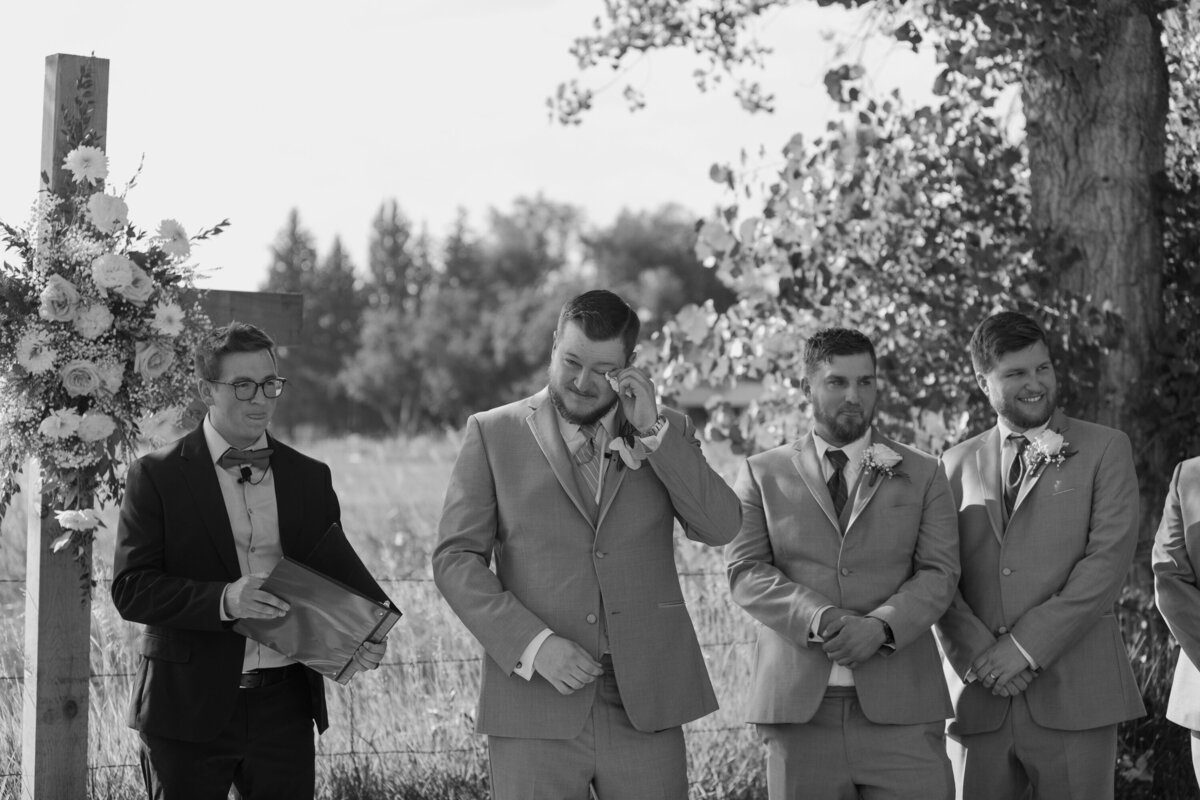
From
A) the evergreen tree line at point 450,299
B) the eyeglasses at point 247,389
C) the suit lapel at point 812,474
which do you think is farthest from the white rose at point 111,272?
the evergreen tree line at point 450,299

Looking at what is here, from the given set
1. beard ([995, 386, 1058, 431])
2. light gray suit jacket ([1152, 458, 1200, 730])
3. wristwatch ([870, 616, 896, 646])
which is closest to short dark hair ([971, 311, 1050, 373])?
beard ([995, 386, 1058, 431])

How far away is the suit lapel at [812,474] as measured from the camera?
4.49 meters

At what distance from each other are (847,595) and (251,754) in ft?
6.21

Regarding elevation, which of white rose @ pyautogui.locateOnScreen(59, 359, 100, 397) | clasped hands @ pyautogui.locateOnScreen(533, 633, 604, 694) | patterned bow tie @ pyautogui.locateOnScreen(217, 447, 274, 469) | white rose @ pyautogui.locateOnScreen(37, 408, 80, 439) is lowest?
clasped hands @ pyautogui.locateOnScreen(533, 633, 604, 694)

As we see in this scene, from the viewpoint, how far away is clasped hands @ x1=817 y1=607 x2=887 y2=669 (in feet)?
13.8

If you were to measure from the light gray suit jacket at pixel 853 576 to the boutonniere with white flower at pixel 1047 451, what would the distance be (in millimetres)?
357

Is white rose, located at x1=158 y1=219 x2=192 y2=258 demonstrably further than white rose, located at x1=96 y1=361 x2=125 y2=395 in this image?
Yes

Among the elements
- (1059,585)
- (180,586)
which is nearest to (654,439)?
(180,586)

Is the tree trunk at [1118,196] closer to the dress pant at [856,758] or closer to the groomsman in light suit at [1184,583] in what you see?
the groomsman in light suit at [1184,583]

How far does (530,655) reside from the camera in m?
3.83

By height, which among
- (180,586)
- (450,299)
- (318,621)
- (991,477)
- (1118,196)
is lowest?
(318,621)

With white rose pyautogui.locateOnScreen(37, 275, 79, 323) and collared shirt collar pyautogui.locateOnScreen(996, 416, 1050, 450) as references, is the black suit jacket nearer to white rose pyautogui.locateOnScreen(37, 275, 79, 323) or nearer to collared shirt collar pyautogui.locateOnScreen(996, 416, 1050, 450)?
white rose pyautogui.locateOnScreen(37, 275, 79, 323)

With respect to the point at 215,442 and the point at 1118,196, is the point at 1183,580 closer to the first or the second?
the point at 1118,196

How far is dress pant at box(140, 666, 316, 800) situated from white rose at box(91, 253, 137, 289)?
139 centimetres
